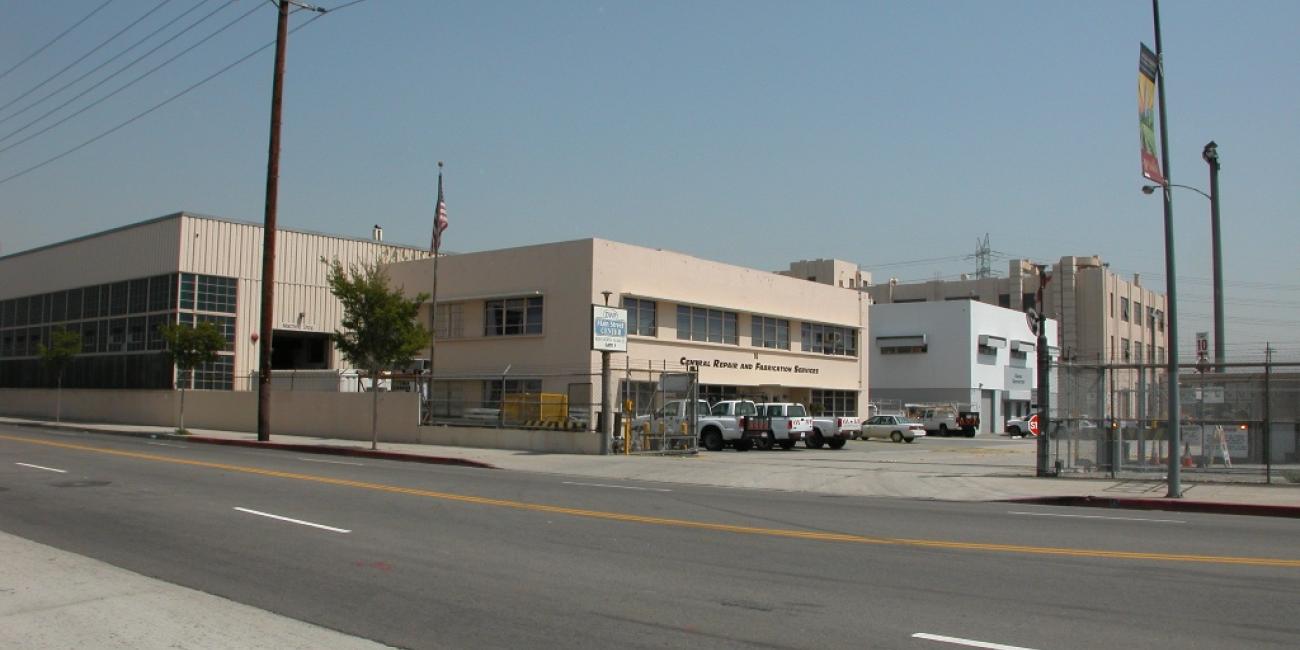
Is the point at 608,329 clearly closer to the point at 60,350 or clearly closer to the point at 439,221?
the point at 439,221

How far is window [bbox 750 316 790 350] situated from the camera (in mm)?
47812

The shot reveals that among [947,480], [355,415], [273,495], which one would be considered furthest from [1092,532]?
[355,415]

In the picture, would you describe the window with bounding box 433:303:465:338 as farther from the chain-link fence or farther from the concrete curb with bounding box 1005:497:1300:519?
the concrete curb with bounding box 1005:497:1300:519

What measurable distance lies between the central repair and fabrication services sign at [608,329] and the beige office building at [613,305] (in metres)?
3.97

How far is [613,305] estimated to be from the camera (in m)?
39.2

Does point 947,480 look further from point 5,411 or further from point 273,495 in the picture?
point 5,411

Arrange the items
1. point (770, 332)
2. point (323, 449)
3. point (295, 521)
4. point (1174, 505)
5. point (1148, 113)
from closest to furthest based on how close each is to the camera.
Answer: point (295, 521) → point (1174, 505) → point (1148, 113) → point (323, 449) → point (770, 332)

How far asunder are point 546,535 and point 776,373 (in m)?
36.5

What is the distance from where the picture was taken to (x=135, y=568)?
10.2 metres

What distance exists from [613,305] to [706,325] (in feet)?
22.6

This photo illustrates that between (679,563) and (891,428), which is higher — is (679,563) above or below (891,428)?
below

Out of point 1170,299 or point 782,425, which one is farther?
point 782,425

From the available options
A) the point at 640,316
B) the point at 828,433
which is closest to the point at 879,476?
the point at 828,433

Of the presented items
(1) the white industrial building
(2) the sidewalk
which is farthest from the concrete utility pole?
(1) the white industrial building
